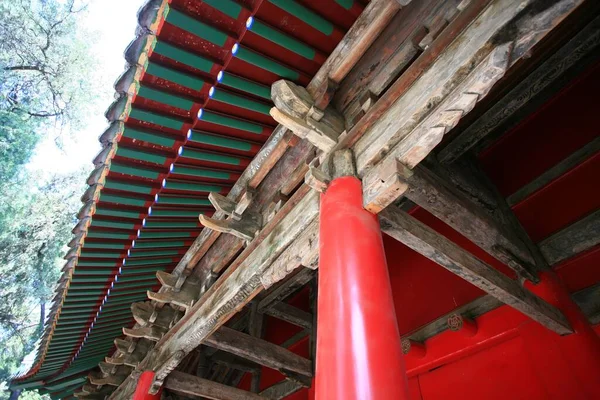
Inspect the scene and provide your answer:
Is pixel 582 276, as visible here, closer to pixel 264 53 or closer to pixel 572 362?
pixel 572 362

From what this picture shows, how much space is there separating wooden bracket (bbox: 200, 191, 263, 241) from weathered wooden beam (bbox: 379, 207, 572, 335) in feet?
4.01

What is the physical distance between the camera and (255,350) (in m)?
3.44

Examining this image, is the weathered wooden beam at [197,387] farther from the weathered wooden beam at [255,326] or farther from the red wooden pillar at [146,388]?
the weathered wooden beam at [255,326]

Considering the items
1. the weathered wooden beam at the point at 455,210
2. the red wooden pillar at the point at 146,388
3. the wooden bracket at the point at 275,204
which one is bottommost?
the red wooden pillar at the point at 146,388

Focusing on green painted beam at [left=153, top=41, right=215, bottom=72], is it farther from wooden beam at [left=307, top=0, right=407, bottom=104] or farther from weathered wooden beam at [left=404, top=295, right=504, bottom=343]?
weathered wooden beam at [left=404, top=295, right=504, bottom=343]

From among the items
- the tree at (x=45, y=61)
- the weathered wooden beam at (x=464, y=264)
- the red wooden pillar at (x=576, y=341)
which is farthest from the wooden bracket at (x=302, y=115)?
the tree at (x=45, y=61)

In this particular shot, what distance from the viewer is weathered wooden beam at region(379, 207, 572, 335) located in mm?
1820

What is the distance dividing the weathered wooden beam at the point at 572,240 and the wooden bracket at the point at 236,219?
227 centimetres

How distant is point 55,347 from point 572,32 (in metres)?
7.30

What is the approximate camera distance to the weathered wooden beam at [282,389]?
167 inches

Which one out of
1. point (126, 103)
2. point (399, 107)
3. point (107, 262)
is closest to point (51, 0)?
point (107, 262)

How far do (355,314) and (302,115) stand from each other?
1.13 meters

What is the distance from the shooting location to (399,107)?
5.79 feet

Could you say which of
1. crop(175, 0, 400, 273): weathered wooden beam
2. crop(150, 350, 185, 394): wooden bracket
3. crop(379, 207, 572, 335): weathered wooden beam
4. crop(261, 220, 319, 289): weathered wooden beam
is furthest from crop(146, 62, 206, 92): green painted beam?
crop(150, 350, 185, 394): wooden bracket
